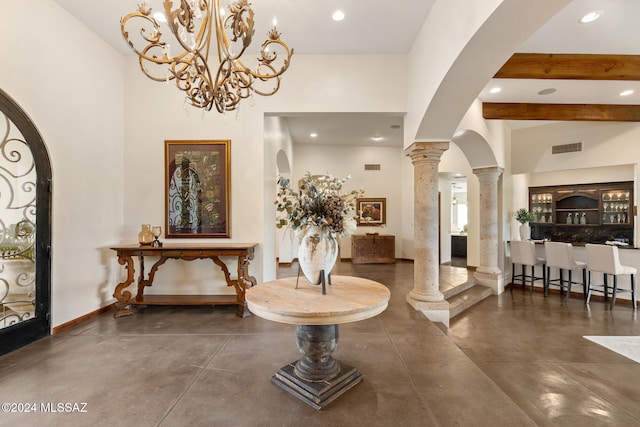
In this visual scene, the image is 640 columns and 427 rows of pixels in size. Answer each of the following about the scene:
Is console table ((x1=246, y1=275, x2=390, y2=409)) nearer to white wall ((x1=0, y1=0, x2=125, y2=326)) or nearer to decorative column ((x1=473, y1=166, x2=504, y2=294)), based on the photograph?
white wall ((x1=0, y1=0, x2=125, y2=326))

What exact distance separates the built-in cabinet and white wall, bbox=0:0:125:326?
9.33 m

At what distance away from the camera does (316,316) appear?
1.58 metres

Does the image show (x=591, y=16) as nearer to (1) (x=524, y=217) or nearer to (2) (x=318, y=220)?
(2) (x=318, y=220)

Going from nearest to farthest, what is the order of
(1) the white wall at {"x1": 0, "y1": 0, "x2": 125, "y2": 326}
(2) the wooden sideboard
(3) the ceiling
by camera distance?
1. (1) the white wall at {"x1": 0, "y1": 0, "x2": 125, "y2": 326}
2. (3) the ceiling
3. (2) the wooden sideboard

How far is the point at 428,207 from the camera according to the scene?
390 cm

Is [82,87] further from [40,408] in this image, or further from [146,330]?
[40,408]

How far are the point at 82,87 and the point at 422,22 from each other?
169 inches

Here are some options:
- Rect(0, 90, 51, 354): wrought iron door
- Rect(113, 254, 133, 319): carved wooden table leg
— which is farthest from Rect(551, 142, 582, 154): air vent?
Rect(0, 90, 51, 354): wrought iron door

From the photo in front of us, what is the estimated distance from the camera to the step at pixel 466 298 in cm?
440

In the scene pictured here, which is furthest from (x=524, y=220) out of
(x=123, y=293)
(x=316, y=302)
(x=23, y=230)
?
(x=23, y=230)

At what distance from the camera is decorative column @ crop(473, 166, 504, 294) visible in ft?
18.3

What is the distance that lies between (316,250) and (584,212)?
798 cm

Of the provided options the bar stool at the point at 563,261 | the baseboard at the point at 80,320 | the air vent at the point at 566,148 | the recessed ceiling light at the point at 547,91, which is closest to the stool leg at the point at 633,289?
the bar stool at the point at 563,261

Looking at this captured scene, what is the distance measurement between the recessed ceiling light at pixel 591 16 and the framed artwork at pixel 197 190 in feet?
14.5
